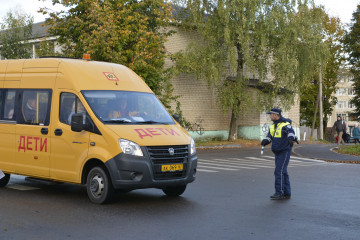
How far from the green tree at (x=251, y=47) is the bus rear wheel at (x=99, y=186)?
2035 cm

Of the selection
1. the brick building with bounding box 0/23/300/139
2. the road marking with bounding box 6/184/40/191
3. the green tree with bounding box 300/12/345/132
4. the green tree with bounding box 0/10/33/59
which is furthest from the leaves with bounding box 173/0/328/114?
the road marking with bounding box 6/184/40/191

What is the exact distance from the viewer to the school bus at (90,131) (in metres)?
8.96

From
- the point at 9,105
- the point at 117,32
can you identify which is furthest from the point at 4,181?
the point at 117,32

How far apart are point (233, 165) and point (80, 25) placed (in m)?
10.9

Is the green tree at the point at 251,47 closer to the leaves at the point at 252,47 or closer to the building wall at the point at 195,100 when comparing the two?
the leaves at the point at 252,47

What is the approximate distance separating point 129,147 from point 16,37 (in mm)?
28536

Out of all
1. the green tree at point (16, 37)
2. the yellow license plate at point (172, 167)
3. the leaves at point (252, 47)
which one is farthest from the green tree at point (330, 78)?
the yellow license plate at point (172, 167)

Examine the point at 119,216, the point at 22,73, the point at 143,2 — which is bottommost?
the point at 119,216

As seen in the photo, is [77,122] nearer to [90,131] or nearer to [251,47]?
[90,131]

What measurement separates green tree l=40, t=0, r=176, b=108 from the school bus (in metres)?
12.8

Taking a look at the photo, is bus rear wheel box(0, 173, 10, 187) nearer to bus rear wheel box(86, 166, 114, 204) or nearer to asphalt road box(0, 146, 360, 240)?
asphalt road box(0, 146, 360, 240)

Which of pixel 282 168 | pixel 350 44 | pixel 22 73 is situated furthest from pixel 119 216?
pixel 350 44

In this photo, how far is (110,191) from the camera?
904cm

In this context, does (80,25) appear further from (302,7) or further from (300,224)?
(300,224)
